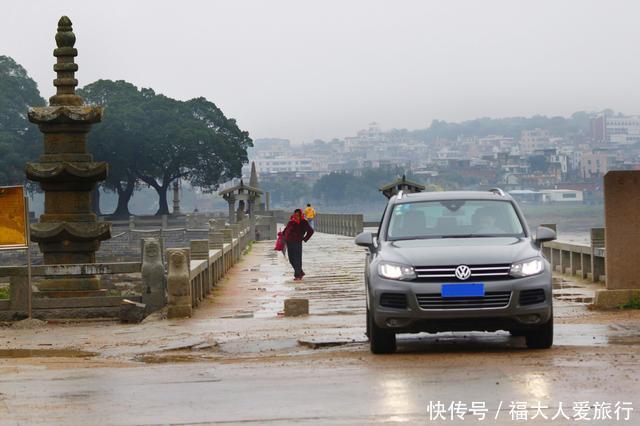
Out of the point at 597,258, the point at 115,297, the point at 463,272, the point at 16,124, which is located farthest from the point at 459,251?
the point at 16,124

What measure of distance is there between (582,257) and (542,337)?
47.3 feet

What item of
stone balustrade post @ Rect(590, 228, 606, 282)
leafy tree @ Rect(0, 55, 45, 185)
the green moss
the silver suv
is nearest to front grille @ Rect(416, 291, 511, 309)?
the silver suv

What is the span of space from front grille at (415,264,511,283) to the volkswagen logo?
3 cm

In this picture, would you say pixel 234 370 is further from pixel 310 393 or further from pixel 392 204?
pixel 392 204

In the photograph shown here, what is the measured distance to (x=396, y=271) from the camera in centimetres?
1363

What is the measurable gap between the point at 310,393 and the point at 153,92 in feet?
365

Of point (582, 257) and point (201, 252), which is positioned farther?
point (582, 257)

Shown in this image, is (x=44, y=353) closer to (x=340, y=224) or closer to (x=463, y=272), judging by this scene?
(x=463, y=272)

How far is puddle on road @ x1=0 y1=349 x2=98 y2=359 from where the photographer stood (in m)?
15.5

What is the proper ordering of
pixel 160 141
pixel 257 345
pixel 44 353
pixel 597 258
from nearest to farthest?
1. pixel 257 345
2. pixel 44 353
3. pixel 597 258
4. pixel 160 141

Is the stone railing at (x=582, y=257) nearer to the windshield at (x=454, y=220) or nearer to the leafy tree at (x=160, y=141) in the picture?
the windshield at (x=454, y=220)

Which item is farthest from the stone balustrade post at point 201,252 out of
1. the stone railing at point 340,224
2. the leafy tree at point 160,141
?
the leafy tree at point 160,141

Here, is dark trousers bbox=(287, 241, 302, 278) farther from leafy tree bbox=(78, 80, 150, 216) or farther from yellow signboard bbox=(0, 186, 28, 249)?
leafy tree bbox=(78, 80, 150, 216)

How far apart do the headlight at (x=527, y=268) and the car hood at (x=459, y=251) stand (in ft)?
0.20
